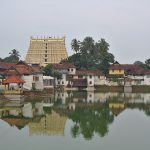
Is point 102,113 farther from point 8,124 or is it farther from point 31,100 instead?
point 31,100

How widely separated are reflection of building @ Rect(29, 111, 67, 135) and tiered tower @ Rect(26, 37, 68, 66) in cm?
6148

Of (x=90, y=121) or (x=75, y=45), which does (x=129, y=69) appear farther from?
A: (x=90, y=121)

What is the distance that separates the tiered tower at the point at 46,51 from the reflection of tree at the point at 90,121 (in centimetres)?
5633

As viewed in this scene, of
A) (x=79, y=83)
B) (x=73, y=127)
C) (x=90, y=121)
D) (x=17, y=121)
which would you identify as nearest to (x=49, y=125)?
(x=73, y=127)

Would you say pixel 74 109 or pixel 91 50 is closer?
pixel 74 109

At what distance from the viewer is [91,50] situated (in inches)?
3292

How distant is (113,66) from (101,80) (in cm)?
457

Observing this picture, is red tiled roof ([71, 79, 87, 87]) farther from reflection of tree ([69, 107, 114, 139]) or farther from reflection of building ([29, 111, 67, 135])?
reflection of building ([29, 111, 67, 135])

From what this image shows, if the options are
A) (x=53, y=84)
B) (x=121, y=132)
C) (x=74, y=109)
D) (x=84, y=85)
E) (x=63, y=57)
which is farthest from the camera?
(x=63, y=57)

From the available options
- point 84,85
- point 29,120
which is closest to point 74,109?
point 29,120

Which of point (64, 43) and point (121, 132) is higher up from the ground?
point (64, 43)

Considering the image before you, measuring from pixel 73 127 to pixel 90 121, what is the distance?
2991 millimetres

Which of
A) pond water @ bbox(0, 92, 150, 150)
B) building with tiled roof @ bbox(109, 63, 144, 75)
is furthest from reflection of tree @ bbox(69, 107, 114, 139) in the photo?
building with tiled roof @ bbox(109, 63, 144, 75)

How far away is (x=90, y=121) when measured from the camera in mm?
29000
